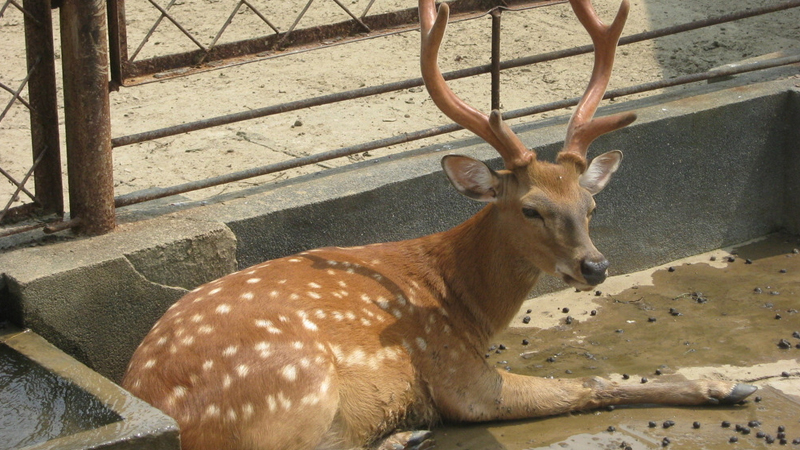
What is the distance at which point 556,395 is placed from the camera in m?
4.54

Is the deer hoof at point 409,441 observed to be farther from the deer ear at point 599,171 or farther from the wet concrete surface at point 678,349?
the deer ear at point 599,171

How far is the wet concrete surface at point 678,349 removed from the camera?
4391 millimetres

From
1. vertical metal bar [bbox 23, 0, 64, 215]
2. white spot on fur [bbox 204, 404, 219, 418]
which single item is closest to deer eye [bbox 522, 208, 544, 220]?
white spot on fur [bbox 204, 404, 219, 418]

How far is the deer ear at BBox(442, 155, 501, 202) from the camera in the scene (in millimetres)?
4426

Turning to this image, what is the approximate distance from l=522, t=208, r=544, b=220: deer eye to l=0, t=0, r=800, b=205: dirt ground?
2008mm

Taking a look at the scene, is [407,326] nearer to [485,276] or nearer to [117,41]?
[485,276]

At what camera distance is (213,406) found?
3730 millimetres

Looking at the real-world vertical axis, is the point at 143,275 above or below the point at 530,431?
above

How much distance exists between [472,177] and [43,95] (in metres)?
1.88

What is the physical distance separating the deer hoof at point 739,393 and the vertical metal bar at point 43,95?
3093 millimetres

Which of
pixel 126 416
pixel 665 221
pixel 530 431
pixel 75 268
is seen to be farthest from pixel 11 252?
pixel 665 221

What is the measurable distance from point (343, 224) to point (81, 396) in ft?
5.85

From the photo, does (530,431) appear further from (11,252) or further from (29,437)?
(11,252)

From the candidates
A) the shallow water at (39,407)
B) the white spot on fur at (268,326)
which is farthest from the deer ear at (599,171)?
the shallow water at (39,407)
